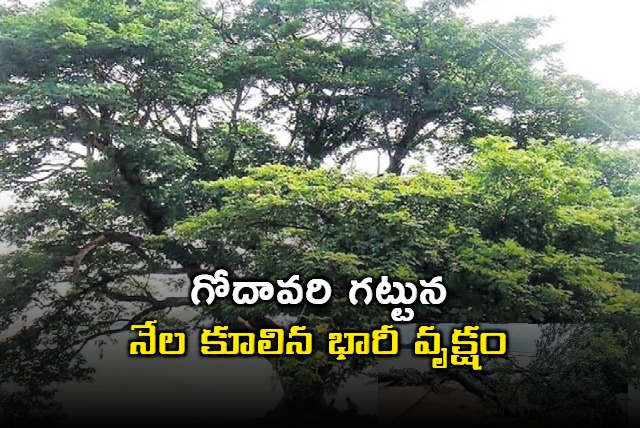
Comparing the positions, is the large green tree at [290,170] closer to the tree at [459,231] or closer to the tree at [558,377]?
the tree at [459,231]

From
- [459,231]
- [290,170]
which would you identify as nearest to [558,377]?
[459,231]

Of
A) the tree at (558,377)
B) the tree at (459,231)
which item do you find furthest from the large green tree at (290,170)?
the tree at (558,377)

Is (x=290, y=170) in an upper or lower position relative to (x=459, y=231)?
upper

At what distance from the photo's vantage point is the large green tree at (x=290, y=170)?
A: 114 inches

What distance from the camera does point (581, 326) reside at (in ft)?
9.98

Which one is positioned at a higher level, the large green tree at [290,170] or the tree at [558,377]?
the large green tree at [290,170]

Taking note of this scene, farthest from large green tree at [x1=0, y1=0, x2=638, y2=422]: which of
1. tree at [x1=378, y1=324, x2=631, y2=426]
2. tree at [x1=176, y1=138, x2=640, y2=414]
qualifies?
tree at [x1=378, y1=324, x2=631, y2=426]

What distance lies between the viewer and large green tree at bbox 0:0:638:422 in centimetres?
289

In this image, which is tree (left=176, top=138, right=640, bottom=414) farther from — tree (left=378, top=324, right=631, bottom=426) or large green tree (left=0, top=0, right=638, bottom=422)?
tree (left=378, top=324, right=631, bottom=426)

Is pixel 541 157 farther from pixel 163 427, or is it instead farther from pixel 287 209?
pixel 163 427

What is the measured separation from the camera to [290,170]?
10.0ft

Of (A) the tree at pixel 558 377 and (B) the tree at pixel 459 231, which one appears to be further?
(A) the tree at pixel 558 377

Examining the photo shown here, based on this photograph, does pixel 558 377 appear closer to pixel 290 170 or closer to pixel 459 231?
pixel 459 231

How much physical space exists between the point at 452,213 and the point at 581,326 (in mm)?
854
